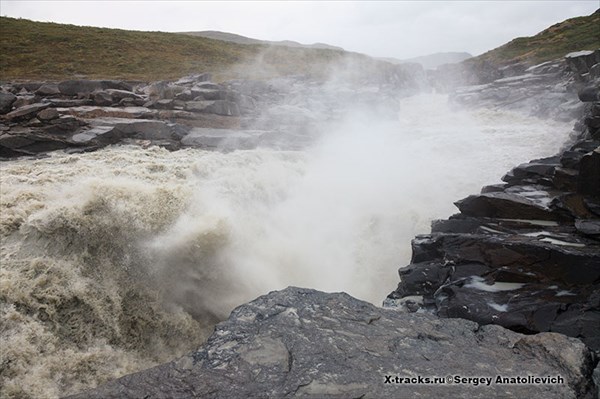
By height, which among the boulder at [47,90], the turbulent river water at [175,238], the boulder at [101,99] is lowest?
the turbulent river water at [175,238]

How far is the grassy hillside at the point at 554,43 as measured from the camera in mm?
37469

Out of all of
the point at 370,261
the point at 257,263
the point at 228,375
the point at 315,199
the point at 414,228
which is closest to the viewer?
the point at 228,375

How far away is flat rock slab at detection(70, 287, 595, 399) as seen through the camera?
3.42m

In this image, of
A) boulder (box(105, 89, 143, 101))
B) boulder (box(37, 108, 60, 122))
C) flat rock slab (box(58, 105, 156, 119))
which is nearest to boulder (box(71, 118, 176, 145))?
flat rock slab (box(58, 105, 156, 119))

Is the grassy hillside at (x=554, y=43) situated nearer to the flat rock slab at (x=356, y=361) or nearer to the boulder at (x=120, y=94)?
the boulder at (x=120, y=94)

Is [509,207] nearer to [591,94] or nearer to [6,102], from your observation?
[591,94]

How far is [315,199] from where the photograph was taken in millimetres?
13164

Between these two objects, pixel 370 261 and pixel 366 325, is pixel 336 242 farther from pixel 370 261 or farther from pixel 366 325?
pixel 366 325

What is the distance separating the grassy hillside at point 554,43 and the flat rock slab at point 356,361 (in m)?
39.6

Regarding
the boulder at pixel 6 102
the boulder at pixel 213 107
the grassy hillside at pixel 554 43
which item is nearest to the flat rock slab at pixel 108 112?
the boulder at pixel 6 102

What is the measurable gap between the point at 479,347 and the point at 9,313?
6.57m

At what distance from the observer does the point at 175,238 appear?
345 inches

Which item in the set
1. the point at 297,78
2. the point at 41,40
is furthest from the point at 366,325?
the point at 41,40

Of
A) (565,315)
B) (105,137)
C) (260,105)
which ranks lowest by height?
(565,315)
